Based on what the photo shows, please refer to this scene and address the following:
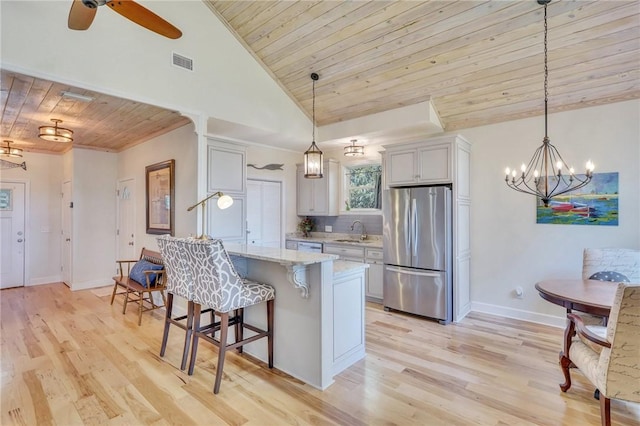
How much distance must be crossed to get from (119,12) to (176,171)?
239cm

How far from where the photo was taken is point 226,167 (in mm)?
4543

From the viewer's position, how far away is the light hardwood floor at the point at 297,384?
2.21 meters

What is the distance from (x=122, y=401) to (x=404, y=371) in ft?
7.46

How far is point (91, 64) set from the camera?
10.3ft

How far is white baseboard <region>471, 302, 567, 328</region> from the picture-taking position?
3.91 meters

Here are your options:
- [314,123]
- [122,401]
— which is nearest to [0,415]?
[122,401]

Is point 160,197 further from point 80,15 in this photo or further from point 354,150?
point 354,150

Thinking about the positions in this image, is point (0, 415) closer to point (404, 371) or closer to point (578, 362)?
point (404, 371)

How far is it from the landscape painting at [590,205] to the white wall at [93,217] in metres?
7.23

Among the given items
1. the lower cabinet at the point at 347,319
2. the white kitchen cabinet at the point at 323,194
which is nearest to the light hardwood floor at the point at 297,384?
the lower cabinet at the point at 347,319

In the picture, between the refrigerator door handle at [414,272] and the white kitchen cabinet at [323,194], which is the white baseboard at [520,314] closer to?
the refrigerator door handle at [414,272]

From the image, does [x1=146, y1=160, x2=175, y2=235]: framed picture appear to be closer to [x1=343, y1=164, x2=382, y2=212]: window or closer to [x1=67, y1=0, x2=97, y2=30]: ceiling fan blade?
[x1=67, y1=0, x2=97, y2=30]: ceiling fan blade

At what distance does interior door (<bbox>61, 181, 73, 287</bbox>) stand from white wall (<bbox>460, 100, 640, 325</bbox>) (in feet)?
22.6

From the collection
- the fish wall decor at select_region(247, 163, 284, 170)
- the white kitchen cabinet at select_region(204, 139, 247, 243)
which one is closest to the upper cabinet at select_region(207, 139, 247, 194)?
the white kitchen cabinet at select_region(204, 139, 247, 243)
